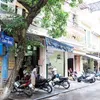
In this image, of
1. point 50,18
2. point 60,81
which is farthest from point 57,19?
point 60,81

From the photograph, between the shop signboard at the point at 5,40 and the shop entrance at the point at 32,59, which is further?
the shop entrance at the point at 32,59

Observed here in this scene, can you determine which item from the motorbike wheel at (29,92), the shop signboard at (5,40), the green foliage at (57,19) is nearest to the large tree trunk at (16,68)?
the shop signboard at (5,40)

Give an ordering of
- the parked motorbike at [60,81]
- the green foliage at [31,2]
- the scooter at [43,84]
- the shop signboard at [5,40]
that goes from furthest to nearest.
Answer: the parked motorbike at [60,81] → the scooter at [43,84] → the green foliage at [31,2] → the shop signboard at [5,40]

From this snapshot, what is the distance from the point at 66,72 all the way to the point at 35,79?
878 cm

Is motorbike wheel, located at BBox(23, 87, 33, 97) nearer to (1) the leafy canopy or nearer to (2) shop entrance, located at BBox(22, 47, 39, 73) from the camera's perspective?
(1) the leafy canopy

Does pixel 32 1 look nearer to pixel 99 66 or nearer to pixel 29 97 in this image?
pixel 29 97

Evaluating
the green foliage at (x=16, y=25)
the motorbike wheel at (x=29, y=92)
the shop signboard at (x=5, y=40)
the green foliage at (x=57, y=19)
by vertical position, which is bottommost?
the motorbike wheel at (x=29, y=92)

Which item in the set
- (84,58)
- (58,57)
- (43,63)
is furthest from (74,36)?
(43,63)

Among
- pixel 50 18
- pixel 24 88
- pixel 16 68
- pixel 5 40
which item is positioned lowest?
pixel 24 88

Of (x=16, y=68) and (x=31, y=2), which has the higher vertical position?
(x=31, y=2)

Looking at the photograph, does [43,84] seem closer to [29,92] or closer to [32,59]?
[29,92]

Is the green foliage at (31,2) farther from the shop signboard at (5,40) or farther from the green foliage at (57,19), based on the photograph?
the shop signboard at (5,40)

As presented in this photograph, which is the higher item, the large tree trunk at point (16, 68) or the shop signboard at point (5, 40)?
the shop signboard at point (5, 40)

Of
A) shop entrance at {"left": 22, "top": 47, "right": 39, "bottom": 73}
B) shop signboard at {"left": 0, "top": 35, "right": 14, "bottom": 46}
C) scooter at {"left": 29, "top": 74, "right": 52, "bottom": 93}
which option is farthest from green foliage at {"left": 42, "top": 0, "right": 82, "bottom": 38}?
shop entrance at {"left": 22, "top": 47, "right": 39, "bottom": 73}
